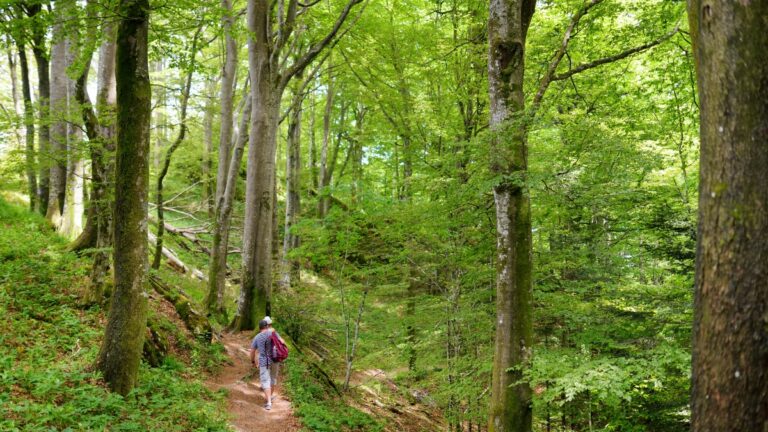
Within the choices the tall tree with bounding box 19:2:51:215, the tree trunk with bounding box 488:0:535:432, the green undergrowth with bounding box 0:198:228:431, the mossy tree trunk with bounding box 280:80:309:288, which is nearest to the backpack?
the green undergrowth with bounding box 0:198:228:431

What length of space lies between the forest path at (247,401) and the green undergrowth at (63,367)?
36cm

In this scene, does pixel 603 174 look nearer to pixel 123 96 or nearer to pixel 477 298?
pixel 477 298

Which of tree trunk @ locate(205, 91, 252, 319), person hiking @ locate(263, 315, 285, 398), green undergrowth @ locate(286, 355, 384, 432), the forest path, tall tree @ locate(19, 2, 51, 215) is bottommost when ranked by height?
green undergrowth @ locate(286, 355, 384, 432)

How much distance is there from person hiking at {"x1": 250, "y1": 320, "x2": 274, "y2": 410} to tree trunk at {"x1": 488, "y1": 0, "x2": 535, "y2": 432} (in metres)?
3.80

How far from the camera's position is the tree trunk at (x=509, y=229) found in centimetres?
605

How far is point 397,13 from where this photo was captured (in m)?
14.3

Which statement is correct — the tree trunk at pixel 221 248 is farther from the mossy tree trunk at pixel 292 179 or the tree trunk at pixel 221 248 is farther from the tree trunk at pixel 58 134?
the tree trunk at pixel 58 134

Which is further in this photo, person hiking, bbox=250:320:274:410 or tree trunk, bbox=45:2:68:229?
tree trunk, bbox=45:2:68:229

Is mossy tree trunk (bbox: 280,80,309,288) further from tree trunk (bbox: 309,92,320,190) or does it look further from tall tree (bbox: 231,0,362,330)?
tall tree (bbox: 231,0,362,330)

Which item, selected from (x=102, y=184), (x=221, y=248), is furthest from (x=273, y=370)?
(x=221, y=248)

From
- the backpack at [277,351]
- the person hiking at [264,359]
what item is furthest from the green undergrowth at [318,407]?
the backpack at [277,351]

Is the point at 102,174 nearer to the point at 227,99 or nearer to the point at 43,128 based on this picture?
the point at 43,128

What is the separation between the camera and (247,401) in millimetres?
7551

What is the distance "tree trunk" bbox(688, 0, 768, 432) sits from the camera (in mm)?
2199
